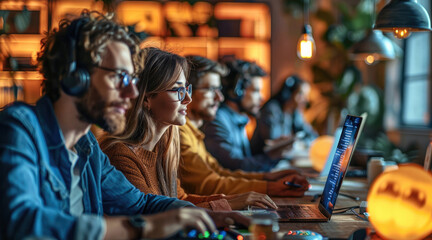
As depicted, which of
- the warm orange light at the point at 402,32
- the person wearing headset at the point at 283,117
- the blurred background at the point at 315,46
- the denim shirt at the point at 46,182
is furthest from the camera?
the blurred background at the point at 315,46

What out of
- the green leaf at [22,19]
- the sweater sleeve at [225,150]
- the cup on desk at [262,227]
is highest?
the green leaf at [22,19]

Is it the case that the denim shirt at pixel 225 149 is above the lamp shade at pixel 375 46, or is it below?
below

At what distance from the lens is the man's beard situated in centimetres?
136

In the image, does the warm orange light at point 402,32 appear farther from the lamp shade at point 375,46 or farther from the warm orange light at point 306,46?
the lamp shade at point 375,46

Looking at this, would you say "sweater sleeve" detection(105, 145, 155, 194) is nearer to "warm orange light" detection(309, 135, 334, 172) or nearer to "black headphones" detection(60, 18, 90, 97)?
"black headphones" detection(60, 18, 90, 97)

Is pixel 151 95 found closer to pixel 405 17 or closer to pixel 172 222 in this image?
pixel 172 222

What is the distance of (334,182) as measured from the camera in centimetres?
184

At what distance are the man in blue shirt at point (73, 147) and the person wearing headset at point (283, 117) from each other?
11.1 ft

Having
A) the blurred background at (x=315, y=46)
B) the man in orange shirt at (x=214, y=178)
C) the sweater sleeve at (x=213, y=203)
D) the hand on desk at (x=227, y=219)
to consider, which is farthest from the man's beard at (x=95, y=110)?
the blurred background at (x=315, y=46)

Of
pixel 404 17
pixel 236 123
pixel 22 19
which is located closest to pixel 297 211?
pixel 404 17

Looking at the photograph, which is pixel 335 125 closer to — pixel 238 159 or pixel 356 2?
pixel 356 2

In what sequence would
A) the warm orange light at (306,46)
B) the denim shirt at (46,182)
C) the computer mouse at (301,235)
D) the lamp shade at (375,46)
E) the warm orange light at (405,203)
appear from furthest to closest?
the lamp shade at (375,46)
the warm orange light at (306,46)
the computer mouse at (301,235)
the warm orange light at (405,203)
the denim shirt at (46,182)

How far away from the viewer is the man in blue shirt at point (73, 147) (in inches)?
45.2

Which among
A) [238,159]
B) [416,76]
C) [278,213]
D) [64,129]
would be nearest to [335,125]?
[416,76]
